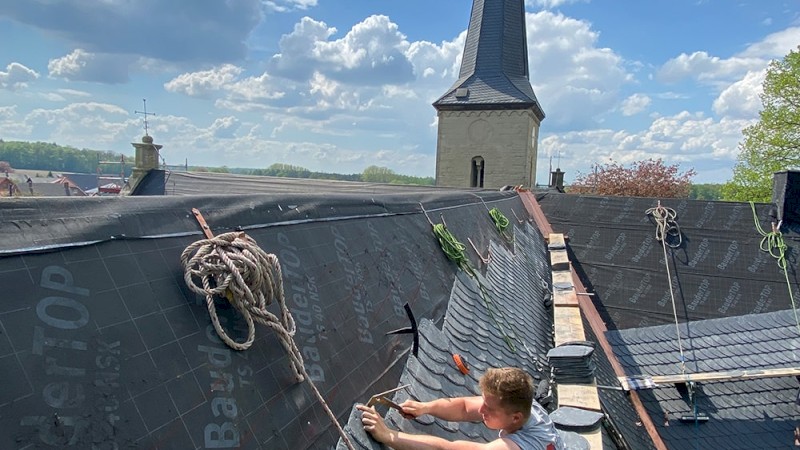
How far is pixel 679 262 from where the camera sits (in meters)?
8.70

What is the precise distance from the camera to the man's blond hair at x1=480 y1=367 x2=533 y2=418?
2084 mm

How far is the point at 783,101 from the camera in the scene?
67.8 ft

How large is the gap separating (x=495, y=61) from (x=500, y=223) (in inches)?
805

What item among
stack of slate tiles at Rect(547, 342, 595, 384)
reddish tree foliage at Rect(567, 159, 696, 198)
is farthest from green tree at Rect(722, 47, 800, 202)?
stack of slate tiles at Rect(547, 342, 595, 384)

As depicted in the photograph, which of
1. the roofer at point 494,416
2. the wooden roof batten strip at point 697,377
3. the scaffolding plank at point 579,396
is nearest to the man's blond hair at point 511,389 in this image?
the roofer at point 494,416

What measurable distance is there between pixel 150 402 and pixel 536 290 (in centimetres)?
531

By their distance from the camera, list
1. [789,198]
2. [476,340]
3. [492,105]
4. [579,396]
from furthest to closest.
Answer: [492,105], [789,198], [476,340], [579,396]

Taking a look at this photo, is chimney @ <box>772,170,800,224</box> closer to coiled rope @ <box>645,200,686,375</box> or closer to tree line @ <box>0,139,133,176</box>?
coiled rope @ <box>645,200,686,375</box>

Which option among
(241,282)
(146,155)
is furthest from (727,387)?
(146,155)

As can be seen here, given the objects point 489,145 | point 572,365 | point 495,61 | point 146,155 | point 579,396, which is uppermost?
point 495,61

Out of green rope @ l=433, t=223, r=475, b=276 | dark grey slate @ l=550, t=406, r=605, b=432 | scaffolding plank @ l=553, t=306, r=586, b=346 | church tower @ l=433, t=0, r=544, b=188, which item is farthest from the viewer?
church tower @ l=433, t=0, r=544, b=188

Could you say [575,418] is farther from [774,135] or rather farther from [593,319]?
[774,135]

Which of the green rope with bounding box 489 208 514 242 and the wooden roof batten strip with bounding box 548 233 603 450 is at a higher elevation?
the green rope with bounding box 489 208 514 242

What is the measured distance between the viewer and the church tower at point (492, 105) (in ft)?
82.1
